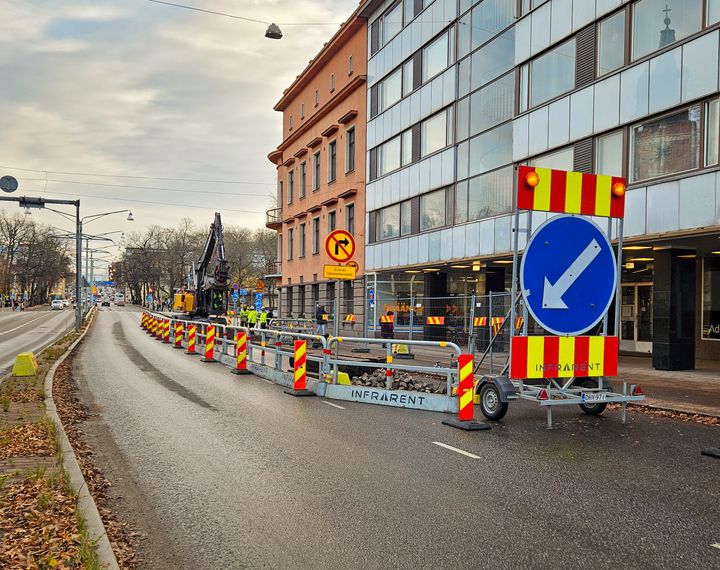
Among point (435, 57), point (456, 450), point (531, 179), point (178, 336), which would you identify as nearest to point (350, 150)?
point (435, 57)

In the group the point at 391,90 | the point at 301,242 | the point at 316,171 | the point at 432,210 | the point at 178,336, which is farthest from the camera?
the point at 301,242

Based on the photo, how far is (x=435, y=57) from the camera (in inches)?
1081

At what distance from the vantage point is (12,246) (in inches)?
3548

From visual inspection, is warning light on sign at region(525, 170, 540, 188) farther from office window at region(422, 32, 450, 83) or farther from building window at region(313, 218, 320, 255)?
building window at region(313, 218, 320, 255)

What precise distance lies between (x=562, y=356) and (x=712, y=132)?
9478 mm

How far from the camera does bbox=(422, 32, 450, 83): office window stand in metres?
26.6

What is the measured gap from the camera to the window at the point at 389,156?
31.0 m

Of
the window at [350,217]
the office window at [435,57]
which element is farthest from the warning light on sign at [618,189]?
the window at [350,217]

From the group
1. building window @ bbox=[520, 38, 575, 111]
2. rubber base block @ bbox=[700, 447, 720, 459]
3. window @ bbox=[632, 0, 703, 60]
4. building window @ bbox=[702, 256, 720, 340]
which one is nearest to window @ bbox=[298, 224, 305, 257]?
building window @ bbox=[520, 38, 575, 111]

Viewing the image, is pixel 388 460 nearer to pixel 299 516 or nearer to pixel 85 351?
pixel 299 516

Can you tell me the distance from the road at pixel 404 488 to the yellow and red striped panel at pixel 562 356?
31.0 inches

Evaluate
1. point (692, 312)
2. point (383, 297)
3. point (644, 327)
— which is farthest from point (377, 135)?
point (692, 312)

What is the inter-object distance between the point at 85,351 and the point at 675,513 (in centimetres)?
2201

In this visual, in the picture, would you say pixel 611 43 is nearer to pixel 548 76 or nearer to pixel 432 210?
pixel 548 76
